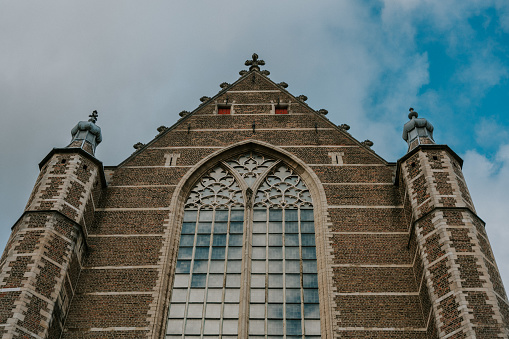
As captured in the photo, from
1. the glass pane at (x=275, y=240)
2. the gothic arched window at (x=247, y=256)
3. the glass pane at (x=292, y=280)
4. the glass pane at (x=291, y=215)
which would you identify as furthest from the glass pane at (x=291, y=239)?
the glass pane at (x=292, y=280)

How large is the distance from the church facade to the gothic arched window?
0.12 ft

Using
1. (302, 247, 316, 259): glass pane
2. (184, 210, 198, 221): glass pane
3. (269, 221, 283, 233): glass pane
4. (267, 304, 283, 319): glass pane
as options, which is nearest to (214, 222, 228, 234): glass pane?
(184, 210, 198, 221): glass pane

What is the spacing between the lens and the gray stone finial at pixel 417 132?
1762 centimetres

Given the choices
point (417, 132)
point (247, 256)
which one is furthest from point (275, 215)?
point (417, 132)

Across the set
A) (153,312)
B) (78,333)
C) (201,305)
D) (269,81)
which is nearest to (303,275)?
(201,305)

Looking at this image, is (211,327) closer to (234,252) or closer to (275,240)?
(234,252)

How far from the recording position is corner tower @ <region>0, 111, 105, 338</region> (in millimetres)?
13359

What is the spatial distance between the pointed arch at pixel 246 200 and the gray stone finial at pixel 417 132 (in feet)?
8.80

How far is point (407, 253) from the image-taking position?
1571cm

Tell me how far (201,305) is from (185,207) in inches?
130

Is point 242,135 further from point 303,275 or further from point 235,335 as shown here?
point 235,335

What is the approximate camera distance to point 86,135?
61.0 ft

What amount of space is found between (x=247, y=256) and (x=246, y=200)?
2071 millimetres

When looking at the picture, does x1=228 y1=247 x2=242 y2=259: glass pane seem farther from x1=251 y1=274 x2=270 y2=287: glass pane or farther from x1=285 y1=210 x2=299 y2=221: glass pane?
x1=285 y1=210 x2=299 y2=221: glass pane
